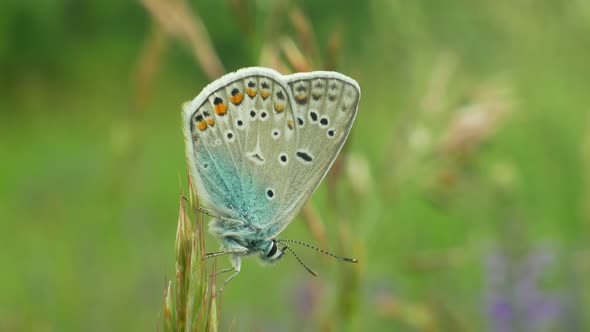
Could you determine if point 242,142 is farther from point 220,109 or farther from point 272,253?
point 272,253

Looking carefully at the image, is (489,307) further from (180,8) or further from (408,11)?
(180,8)

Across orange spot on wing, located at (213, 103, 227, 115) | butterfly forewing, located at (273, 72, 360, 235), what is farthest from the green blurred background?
orange spot on wing, located at (213, 103, 227, 115)

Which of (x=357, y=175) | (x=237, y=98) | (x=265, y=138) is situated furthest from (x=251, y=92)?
(x=357, y=175)

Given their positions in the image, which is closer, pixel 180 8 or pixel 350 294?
pixel 350 294

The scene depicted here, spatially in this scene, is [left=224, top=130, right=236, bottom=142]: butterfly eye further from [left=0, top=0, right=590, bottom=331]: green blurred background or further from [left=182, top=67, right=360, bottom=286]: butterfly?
[left=0, top=0, right=590, bottom=331]: green blurred background

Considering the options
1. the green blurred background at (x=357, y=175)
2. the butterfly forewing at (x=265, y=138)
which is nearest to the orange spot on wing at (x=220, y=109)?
the butterfly forewing at (x=265, y=138)

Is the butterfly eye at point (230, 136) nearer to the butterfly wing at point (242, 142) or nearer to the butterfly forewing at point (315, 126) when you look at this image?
the butterfly wing at point (242, 142)

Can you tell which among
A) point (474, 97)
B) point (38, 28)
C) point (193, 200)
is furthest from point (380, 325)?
point (38, 28)
